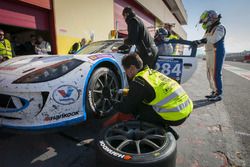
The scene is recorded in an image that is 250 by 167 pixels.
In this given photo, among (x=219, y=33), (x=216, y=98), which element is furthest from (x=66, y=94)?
(x=219, y=33)

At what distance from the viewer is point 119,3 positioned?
1000 centimetres

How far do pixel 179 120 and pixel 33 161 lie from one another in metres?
1.54

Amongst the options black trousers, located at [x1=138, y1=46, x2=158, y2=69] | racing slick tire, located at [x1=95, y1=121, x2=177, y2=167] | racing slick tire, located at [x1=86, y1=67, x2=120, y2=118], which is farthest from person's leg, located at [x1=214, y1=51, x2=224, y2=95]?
racing slick tire, located at [x1=95, y1=121, x2=177, y2=167]

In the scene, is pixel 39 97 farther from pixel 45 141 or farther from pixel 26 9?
pixel 26 9

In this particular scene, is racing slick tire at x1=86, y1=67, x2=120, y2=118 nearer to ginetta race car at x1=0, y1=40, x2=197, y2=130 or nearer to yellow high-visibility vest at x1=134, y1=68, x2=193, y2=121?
ginetta race car at x1=0, y1=40, x2=197, y2=130

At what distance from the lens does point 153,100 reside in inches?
70.6

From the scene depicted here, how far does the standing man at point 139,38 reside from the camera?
3.12m

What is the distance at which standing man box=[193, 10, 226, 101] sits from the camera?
388cm

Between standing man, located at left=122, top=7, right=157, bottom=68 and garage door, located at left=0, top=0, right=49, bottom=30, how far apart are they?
338cm

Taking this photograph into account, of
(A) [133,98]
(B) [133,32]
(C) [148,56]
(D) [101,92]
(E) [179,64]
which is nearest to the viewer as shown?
(A) [133,98]

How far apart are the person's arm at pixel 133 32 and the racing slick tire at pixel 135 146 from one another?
68.4 inches

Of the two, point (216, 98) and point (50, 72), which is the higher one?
point (50, 72)

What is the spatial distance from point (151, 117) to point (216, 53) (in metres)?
2.93

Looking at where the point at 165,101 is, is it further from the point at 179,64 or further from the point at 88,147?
the point at 179,64
